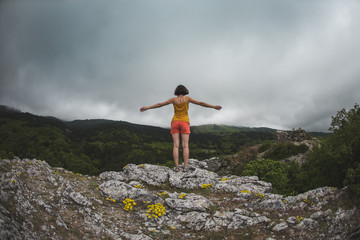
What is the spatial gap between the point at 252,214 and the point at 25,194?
27.5 feet

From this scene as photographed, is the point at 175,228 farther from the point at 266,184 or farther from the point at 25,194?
the point at 266,184

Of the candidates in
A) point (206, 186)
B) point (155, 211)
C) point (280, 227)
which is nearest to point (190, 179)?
point (206, 186)

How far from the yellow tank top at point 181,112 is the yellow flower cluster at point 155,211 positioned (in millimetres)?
4668

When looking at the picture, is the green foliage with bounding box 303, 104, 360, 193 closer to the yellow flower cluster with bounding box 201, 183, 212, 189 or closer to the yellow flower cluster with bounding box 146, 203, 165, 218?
→ the yellow flower cluster with bounding box 201, 183, 212, 189

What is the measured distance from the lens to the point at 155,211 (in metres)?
7.14

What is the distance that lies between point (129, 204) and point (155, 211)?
48.1 inches

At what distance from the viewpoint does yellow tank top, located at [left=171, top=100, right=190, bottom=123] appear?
33.6ft

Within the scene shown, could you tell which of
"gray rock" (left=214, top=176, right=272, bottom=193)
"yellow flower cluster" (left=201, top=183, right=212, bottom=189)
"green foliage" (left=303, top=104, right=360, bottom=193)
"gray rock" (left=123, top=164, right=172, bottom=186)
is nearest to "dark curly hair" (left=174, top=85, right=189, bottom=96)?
"gray rock" (left=123, top=164, right=172, bottom=186)

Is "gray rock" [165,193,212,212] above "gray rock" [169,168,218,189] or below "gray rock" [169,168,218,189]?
below

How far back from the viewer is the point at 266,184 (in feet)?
35.1

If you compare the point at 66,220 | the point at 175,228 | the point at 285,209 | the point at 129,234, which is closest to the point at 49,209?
the point at 66,220

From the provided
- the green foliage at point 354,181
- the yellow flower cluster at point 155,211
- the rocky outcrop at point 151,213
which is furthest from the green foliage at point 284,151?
the yellow flower cluster at point 155,211

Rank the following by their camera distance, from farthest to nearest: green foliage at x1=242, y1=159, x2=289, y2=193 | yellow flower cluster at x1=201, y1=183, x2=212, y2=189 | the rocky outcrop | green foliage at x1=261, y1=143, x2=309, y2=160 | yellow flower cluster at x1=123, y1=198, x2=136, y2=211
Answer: green foliage at x1=261, y1=143, x2=309, y2=160
green foliage at x1=242, y1=159, x2=289, y2=193
yellow flower cluster at x1=201, y1=183, x2=212, y2=189
yellow flower cluster at x1=123, y1=198, x2=136, y2=211
the rocky outcrop

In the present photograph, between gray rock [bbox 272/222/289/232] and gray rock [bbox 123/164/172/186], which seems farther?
gray rock [bbox 123/164/172/186]
